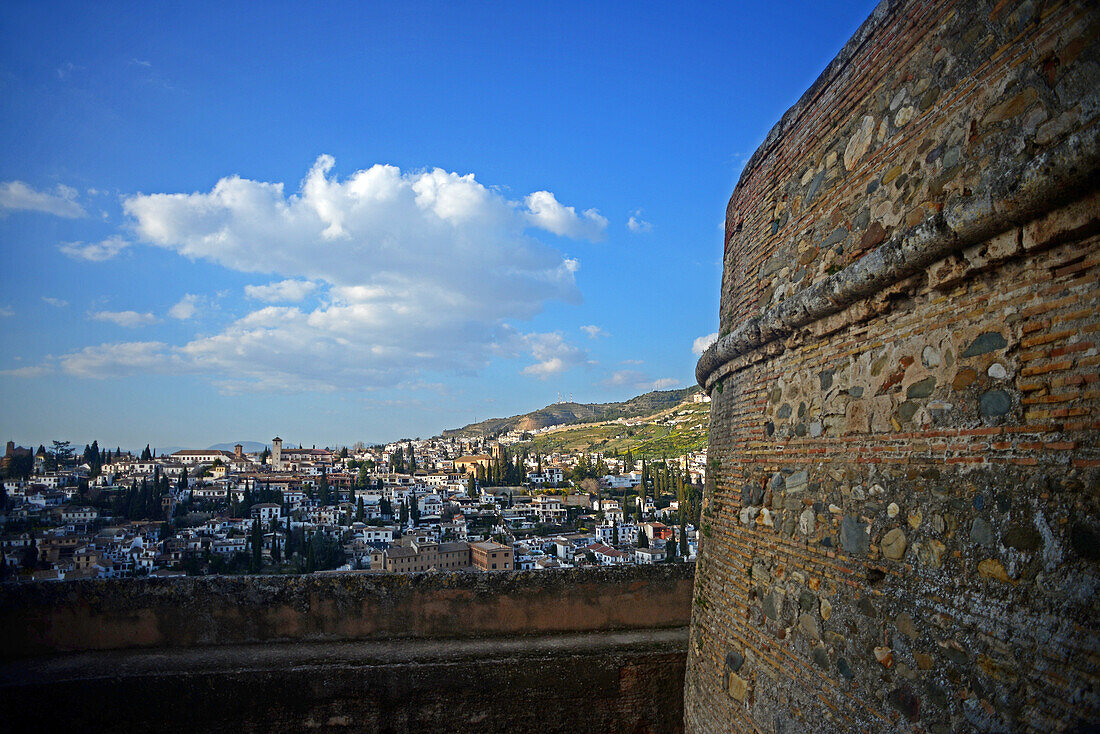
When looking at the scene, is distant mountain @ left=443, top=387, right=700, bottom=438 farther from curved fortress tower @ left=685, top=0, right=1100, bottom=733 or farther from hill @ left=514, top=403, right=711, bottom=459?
curved fortress tower @ left=685, top=0, right=1100, bottom=733

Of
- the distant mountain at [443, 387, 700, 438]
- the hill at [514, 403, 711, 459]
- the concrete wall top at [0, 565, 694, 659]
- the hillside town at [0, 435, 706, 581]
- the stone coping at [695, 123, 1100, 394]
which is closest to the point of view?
the stone coping at [695, 123, 1100, 394]

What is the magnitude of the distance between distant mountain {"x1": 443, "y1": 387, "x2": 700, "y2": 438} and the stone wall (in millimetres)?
135599

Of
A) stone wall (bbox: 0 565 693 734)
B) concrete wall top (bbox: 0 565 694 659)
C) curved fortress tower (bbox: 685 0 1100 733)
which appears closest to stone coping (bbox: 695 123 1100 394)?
curved fortress tower (bbox: 685 0 1100 733)

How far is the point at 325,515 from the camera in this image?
7025 centimetres

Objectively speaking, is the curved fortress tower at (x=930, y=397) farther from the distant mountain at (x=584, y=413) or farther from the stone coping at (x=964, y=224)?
the distant mountain at (x=584, y=413)

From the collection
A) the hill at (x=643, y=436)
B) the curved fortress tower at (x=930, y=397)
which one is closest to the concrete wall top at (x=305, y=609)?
the curved fortress tower at (x=930, y=397)

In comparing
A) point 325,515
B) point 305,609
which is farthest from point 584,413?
point 305,609

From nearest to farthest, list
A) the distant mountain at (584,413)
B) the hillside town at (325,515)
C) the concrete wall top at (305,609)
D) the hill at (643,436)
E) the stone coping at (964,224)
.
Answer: the stone coping at (964,224) → the concrete wall top at (305,609) → the hillside town at (325,515) → the hill at (643,436) → the distant mountain at (584,413)

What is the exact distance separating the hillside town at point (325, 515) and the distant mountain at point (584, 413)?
3838cm

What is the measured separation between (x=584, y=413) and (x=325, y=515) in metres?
121

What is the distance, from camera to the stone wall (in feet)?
17.0

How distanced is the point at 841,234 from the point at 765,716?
2.70 meters

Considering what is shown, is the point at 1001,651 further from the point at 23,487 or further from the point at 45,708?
the point at 23,487

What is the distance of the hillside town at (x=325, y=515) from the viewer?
4328 cm
